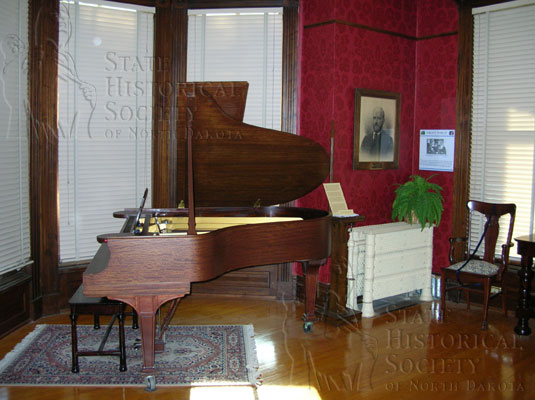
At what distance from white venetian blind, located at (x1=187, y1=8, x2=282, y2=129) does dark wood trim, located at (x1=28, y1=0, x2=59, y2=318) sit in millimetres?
1336

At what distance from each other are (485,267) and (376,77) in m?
2.11

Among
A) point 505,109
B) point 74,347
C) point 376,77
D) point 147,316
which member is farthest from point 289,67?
point 74,347

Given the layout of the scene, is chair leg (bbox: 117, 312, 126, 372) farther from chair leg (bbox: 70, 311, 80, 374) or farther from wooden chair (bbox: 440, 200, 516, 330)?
wooden chair (bbox: 440, 200, 516, 330)

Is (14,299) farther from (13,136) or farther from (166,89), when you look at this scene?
(166,89)

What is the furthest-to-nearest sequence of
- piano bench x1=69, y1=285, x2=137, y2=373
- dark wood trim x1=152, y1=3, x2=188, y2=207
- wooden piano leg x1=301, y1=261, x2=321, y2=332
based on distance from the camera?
dark wood trim x1=152, y1=3, x2=188, y2=207, wooden piano leg x1=301, y1=261, x2=321, y2=332, piano bench x1=69, y1=285, x2=137, y2=373

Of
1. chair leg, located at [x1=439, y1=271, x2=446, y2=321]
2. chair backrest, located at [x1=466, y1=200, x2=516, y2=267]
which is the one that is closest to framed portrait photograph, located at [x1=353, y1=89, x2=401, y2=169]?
chair backrest, located at [x1=466, y1=200, x2=516, y2=267]

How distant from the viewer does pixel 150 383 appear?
3430 millimetres

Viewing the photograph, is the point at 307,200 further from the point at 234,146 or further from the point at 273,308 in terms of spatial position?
the point at 234,146

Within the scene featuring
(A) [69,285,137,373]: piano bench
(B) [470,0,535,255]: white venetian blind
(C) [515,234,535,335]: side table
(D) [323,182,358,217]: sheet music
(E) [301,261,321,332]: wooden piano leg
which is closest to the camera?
(A) [69,285,137,373]: piano bench

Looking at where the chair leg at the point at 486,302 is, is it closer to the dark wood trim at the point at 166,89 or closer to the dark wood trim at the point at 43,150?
the dark wood trim at the point at 166,89

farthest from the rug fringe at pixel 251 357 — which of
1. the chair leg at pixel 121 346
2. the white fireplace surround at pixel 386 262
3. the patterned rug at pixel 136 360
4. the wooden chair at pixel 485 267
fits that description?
the wooden chair at pixel 485 267

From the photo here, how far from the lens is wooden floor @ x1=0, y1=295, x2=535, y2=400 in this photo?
3.44 metres

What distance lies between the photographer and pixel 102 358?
156 inches

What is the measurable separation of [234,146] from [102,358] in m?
1.82
